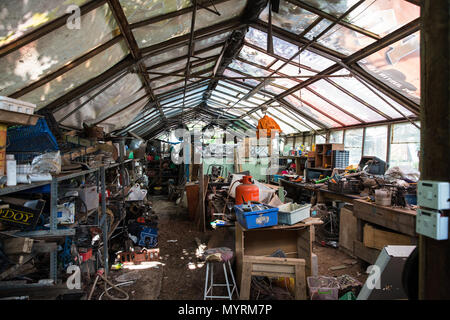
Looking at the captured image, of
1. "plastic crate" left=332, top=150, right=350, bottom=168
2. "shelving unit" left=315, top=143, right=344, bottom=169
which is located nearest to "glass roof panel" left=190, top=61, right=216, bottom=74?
"shelving unit" left=315, top=143, right=344, bottom=169

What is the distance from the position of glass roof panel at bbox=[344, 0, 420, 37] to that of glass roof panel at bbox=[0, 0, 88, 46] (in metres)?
3.44

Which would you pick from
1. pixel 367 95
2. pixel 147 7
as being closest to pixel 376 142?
pixel 367 95

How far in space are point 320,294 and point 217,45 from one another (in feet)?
15.6

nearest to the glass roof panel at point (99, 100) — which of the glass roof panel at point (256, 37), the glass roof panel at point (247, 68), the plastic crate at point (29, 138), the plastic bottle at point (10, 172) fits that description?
the plastic crate at point (29, 138)

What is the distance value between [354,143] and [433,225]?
702cm

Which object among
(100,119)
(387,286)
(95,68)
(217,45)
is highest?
(217,45)

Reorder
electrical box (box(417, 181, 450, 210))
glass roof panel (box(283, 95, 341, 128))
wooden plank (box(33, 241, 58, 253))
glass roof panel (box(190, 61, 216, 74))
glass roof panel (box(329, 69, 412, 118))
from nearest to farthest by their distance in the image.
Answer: electrical box (box(417, 181, 450, 210)) < wooden plank (box(33, 241, 58, 253)) < glass roof panel (box(329, 69, 412, 118)) < glass roof panel (box(190, 61, 216, 74)) < glass roof panel (box(283, 95, 341, 128))

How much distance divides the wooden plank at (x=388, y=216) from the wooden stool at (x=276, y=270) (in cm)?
168

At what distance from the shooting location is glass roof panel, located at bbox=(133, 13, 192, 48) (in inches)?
124

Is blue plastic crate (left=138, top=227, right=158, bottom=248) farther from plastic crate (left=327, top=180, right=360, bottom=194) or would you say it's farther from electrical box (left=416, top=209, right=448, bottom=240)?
electrical box (left=416, top=209, right=448, bottom=240)

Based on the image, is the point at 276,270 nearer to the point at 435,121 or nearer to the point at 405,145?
the point at 435,121

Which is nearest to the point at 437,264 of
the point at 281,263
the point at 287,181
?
the point at 281,263
